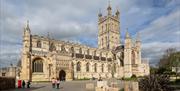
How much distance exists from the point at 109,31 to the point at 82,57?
1246 inches

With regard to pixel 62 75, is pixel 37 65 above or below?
above

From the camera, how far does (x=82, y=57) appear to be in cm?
7381

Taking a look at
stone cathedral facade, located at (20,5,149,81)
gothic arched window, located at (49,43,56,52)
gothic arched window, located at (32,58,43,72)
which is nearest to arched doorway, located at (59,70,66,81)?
stone cathedral facade, located at (20,5,149,81)

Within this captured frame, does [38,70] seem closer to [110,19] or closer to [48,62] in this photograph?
[48,62]

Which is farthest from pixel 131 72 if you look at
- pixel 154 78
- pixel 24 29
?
pixel 154 78

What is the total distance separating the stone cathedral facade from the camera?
57250 mm

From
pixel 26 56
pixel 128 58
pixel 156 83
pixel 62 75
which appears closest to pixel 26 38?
pixel 26 56

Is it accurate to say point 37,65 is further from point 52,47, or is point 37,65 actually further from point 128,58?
point 128,58

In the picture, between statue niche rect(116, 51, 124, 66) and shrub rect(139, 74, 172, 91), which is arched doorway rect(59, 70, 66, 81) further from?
shrub rect(139, 74, 172, 91)

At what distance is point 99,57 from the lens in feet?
273

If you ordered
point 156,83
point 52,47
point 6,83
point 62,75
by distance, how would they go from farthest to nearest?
1. point 52,47
2. point 62,75
3. point 6,83
4. point 156,83

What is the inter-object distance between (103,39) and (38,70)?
5346 centimetres

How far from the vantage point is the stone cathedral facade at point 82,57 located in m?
57.2

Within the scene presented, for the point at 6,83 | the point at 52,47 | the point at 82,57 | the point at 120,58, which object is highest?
the point at 52,47
